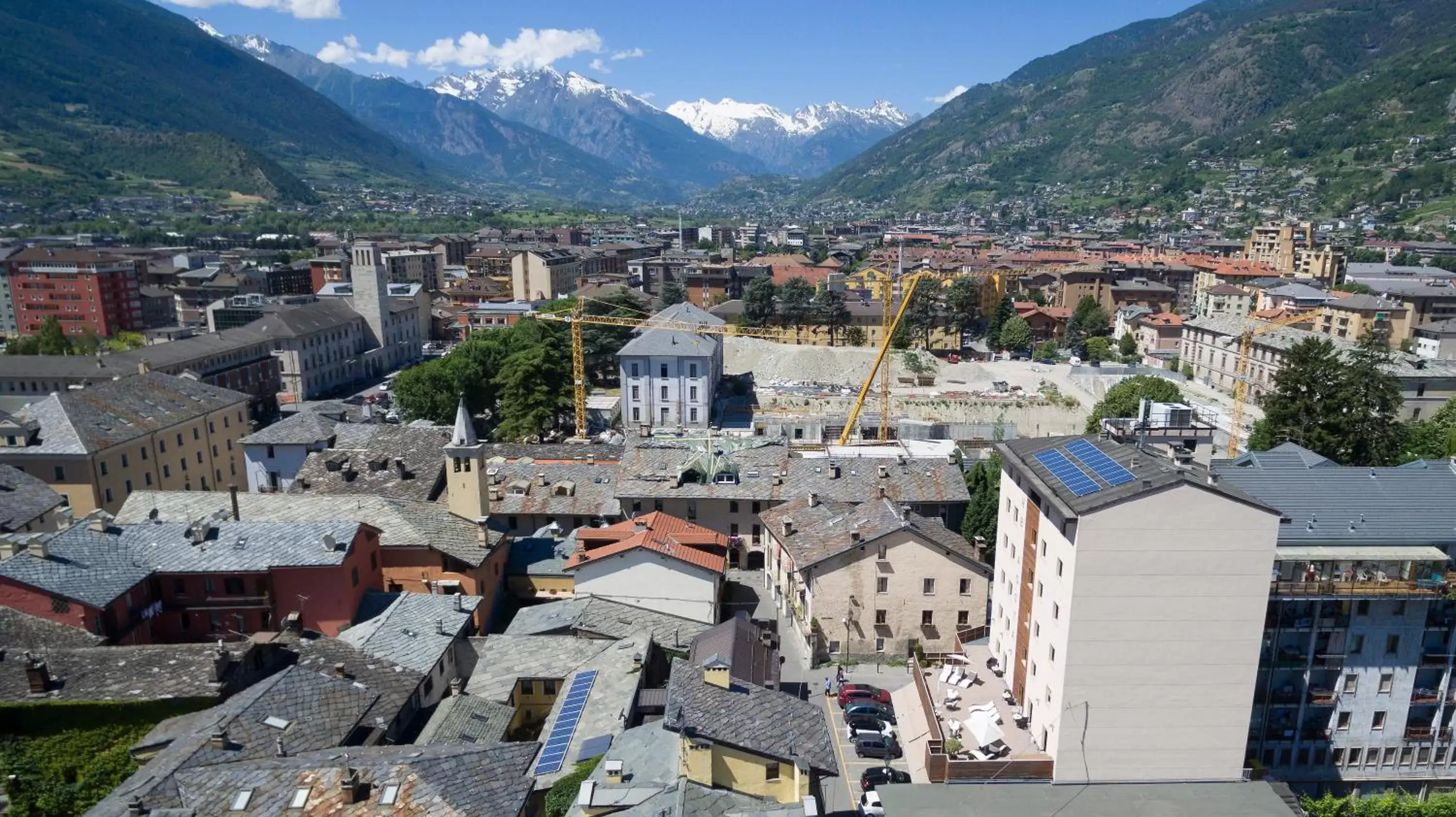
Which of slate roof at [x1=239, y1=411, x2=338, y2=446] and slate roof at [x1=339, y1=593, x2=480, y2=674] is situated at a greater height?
slate roof at [x1=239, y1=411, x2=338, y2=446]

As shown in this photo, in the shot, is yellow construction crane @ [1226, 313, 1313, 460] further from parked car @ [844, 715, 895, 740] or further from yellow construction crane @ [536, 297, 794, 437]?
yellow construction crane @ [536, 297, 794, 437]

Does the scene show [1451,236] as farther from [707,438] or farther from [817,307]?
[707,438]

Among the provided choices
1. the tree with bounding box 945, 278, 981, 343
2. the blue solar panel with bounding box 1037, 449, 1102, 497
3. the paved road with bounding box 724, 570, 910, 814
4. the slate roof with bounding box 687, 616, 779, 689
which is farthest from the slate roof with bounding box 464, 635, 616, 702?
the tree with bounding box 945, 278, 981, 343

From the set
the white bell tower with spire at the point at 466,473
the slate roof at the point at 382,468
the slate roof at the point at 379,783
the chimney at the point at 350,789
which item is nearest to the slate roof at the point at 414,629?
the white bell tower with spire at the point at 466,473

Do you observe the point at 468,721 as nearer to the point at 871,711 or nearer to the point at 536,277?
the point at 871,711

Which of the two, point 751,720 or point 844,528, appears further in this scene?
point 844,528

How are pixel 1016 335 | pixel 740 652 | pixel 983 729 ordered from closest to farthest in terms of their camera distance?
pixel 983 729
pixel 740 652
pixel 1016 335

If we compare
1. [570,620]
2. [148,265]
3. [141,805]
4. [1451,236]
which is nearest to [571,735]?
[570,620]

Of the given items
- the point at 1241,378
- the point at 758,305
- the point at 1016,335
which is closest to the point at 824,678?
the point at 1241,378
